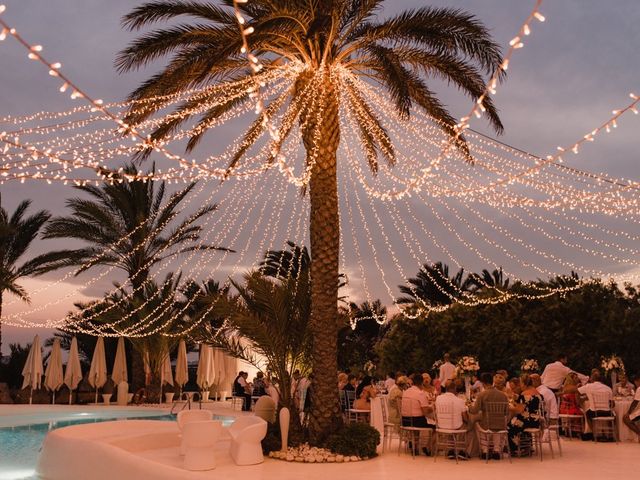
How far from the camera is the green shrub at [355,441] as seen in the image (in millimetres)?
10711

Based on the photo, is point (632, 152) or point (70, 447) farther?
point (632, 152)

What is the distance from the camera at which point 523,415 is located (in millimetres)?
10641

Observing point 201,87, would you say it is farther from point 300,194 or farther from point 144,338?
point 144,338

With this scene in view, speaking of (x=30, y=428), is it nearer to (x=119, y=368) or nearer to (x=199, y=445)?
(x=119, y=368)

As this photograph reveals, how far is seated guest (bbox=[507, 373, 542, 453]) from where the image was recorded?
10648mm

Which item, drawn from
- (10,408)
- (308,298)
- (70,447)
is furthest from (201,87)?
(10,408)

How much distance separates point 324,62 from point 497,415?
5.79 meters

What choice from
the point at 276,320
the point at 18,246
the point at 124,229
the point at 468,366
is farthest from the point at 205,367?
→ the point at 276,320

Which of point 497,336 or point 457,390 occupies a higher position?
point 497,336

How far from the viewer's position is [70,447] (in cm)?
1012

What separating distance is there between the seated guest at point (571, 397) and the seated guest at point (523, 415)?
2665mm

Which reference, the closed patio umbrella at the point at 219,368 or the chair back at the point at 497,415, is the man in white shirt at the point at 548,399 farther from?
the closed patio umbrella at the point at 219,368

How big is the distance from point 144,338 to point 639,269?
1461 cm

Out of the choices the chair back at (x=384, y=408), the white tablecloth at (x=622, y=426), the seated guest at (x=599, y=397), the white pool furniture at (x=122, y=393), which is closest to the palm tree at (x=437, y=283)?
the white pool furniture at (x=122, y=393)
